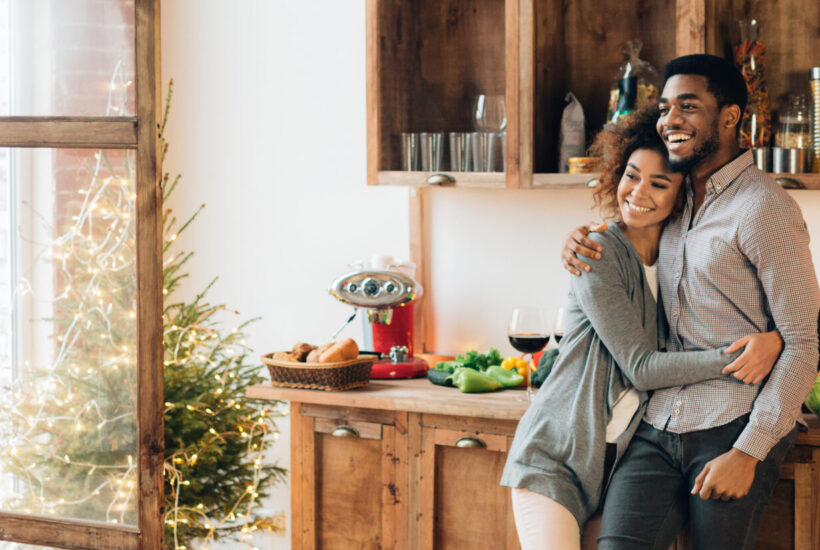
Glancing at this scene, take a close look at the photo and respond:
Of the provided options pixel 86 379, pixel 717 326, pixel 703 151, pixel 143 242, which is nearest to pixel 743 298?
pixel 717 326

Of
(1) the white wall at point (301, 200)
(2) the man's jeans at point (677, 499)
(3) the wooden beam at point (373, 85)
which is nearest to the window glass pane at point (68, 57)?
(3) the wooden beam at point (373, 85)

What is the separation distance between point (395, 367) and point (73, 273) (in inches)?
36.7

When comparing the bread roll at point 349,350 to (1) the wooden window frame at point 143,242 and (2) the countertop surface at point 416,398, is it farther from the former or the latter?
(1) the wooden window frame at point 143,242

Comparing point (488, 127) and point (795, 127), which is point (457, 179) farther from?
point (795, 127)

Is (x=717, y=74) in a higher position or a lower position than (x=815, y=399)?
higher

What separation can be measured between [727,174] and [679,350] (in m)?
0.40

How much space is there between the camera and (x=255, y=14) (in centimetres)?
343

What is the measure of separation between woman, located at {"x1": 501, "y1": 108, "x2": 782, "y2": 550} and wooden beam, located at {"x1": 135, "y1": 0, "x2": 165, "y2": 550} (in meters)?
0.94

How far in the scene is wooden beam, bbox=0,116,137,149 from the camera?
2477 millimetres

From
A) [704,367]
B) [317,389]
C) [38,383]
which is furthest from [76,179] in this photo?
[704,367]

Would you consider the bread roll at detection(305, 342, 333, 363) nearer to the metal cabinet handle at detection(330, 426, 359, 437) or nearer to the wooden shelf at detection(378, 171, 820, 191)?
the metal cabinet handle at detection(330, 426, 359, 437)

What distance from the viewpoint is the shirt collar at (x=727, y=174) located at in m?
2.15

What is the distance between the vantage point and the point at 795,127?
2.54 meters

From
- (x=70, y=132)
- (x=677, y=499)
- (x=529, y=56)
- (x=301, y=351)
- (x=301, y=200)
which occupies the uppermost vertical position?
(x=529, y=56)
